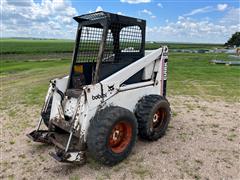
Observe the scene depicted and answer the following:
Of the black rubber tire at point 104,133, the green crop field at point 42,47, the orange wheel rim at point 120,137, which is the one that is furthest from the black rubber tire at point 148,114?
the green crop field at point 42,47

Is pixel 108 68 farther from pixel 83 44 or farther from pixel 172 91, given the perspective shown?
pixel 172 91

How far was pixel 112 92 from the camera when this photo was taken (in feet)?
12.0

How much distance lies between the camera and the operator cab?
3938 millimetres

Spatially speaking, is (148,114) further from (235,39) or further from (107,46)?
(235,39)

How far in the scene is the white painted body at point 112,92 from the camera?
3363 mm

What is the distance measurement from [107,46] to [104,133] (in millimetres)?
1470

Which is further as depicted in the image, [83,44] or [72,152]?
[83,44]

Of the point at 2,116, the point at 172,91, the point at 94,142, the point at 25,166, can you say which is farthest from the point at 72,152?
the point at 172,91

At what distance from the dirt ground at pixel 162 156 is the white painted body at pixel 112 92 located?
26.5 inches

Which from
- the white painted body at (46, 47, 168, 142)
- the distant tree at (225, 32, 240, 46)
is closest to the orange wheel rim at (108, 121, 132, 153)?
the white painted body at (46, 47, 168, 142)

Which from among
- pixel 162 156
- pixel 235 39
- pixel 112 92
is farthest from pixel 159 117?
pixel 235 39

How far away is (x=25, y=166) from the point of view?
3617mm

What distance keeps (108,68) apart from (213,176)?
2252 mm

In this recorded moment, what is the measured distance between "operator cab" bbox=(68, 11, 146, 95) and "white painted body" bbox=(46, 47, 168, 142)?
0.20 metres
